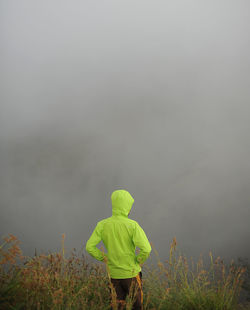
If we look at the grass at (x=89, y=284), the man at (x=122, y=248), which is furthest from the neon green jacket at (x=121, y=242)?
the grass at (x=89, y=284)

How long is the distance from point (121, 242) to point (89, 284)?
27.1 inches

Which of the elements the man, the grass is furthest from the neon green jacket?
the grass

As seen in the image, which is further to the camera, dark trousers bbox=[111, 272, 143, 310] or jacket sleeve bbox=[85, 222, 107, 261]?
jacket sleeve bbox=[85, 222, 107, 261]

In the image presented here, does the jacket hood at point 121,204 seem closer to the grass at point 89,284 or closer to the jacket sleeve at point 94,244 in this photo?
the jacket sleeve at point 94,244

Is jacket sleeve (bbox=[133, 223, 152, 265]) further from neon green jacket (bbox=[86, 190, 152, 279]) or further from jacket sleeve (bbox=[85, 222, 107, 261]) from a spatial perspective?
jacket sleeve (bbox=[85, 222, 107, 261])

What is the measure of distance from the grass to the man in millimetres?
162

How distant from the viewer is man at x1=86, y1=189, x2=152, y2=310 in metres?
3.68

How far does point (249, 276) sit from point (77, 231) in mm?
89149

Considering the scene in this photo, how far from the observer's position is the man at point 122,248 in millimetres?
3680

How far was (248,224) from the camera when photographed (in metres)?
102

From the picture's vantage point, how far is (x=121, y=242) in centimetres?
375

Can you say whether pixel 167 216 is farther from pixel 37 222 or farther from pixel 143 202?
pixel 37 222

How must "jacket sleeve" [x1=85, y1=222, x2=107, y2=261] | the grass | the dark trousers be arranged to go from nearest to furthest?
the grass → the dark trousers → "jacket sleeve" [x1=85, y1=222, x2=107, y2=261]

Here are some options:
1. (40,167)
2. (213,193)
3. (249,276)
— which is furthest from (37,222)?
(249,276)
